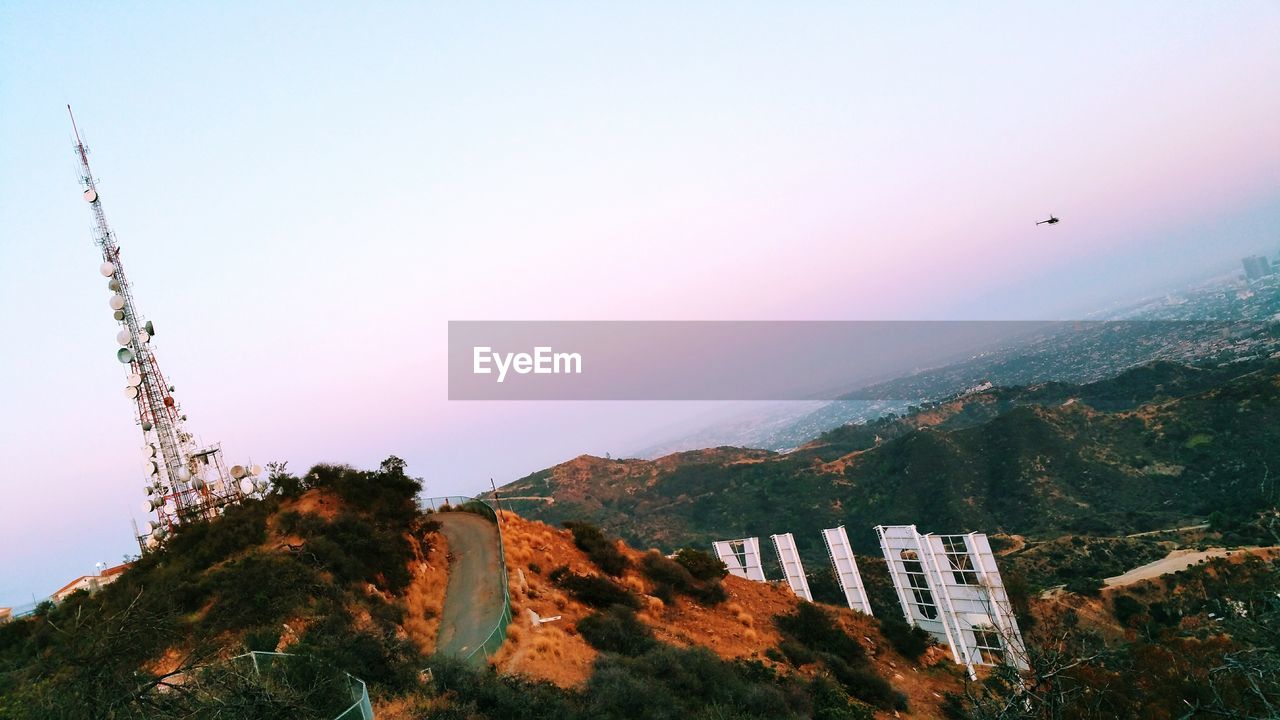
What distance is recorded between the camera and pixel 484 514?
29578 millimetres

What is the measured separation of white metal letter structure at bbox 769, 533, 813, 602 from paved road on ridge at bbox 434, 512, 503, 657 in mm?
17629

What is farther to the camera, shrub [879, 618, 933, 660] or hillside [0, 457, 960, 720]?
shrub [879, 618, 933, 660]

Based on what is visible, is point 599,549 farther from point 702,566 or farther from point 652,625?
point 652,625

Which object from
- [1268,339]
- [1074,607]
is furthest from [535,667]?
[1268,339]

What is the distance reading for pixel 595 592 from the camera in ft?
77.3

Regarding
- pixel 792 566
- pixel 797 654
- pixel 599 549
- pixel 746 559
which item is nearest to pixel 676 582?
pixel 599 549

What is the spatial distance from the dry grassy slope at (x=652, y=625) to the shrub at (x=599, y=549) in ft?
1.37

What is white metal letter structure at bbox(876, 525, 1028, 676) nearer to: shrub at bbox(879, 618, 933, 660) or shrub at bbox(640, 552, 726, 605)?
shrub at bbox(879, 618, 933, 660)

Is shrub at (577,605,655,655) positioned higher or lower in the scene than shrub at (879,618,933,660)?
higher

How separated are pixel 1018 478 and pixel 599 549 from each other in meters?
62.2

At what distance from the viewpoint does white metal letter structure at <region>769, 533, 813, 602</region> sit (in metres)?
34.9

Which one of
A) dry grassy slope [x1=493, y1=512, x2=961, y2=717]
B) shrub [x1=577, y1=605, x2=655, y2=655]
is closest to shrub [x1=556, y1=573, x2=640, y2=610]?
dry grassy slope [x1=493, y1=512, x2=961, y2=717]

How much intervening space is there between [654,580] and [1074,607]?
26.7m

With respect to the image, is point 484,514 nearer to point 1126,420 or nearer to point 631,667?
point 631,667
